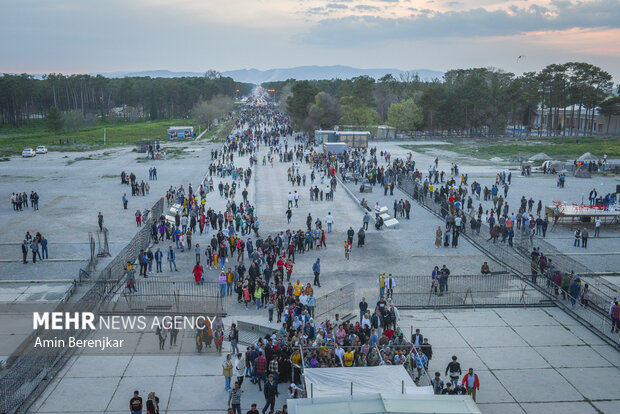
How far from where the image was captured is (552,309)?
18172mm

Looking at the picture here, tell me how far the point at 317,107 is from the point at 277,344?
235 ft

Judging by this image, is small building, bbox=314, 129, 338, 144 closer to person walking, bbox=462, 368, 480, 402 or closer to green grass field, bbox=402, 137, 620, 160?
green grass field, bbox=402, 137, 620, 160

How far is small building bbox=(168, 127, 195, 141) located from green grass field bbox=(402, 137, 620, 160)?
35234 millimetres

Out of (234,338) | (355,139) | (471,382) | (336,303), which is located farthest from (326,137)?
(471,382)

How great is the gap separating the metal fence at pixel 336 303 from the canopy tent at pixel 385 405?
714cm

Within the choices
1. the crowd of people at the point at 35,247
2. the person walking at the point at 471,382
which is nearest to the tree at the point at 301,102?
the crowd of people at the point at 35,247

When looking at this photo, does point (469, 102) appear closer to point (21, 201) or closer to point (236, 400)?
point (21, 201)

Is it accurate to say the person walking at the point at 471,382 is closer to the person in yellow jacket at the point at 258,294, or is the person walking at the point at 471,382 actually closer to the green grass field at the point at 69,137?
the person in yellow jacket at the point at 258,294

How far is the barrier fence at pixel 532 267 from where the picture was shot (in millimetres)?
17047

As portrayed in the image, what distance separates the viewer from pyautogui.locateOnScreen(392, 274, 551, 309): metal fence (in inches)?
728

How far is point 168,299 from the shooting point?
59.3 ft

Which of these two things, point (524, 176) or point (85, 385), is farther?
point (524, 176)

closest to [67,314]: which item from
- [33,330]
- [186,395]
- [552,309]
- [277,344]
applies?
[33,330]

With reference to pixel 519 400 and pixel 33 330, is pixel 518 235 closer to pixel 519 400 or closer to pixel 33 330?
pixel 519 400
